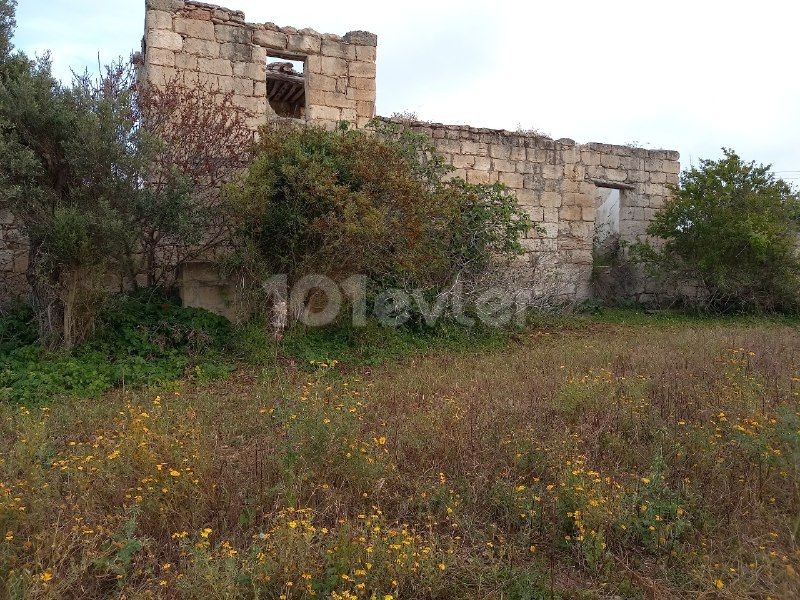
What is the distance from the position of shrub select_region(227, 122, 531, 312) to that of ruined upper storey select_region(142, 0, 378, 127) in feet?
2.69

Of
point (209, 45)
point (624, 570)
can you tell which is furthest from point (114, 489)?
point (209, 45)

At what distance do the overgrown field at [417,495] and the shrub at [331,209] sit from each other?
96.7 inches

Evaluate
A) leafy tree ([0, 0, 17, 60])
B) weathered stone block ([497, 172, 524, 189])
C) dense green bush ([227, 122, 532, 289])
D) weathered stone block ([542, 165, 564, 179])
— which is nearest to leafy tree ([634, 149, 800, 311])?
weathered stone block ([542, 165, 564, 179])

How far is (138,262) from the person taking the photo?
823 cm

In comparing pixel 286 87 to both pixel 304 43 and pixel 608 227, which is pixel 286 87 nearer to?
pixel 304 43

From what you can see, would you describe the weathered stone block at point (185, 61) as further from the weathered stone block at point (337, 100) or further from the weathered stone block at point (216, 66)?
the weathered stone block at point (337, 100)

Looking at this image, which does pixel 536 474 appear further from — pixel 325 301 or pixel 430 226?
pixel 430 226

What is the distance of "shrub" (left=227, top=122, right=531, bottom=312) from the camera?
7355 mm

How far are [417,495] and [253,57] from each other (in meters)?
7.22

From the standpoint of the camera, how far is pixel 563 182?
38.8 ft

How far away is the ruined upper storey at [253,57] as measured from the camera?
8562 mm

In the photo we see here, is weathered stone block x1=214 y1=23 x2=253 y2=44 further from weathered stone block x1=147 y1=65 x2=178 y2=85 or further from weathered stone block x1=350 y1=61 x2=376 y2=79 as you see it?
weathered stone block x1=350 y1=61 x2=376 y2=79

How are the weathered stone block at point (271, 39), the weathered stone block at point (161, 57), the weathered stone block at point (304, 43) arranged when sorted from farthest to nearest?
the weathered stone block at point (304, 43) → the weathered stone block at point (271, 39) → the weathered stone block at point (161, 57)

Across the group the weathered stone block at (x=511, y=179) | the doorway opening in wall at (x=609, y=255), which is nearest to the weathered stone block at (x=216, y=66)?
the weathered stone block at (x=511, y=179)
